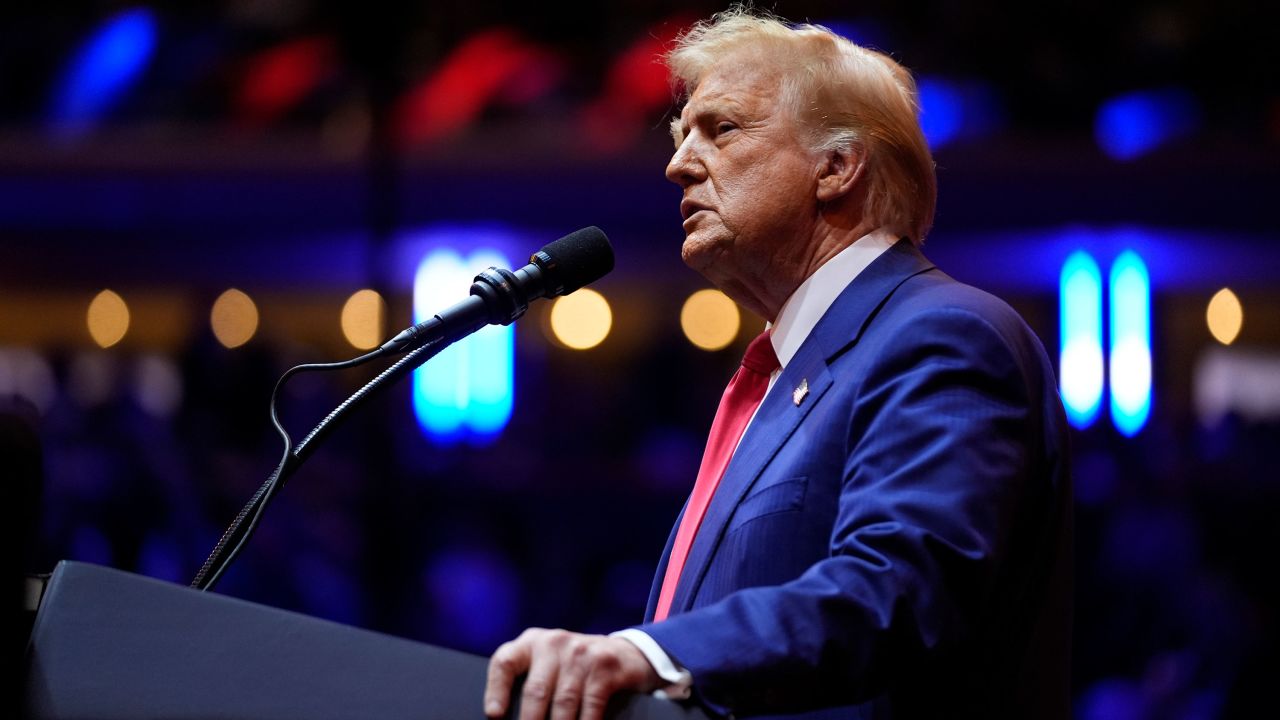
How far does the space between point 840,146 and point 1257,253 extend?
6.51 metres

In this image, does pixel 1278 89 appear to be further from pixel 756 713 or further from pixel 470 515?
pixel 756 713

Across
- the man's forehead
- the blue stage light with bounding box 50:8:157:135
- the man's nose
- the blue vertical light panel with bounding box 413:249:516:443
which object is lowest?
the blue vertical light panel with bounding box 413:249:516:443

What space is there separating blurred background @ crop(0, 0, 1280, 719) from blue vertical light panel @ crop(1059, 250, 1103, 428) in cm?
2

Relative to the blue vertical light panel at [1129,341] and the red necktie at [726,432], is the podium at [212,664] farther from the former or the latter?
the blue vertical light panel at [1129,341]

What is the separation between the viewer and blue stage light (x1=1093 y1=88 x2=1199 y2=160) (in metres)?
5.90

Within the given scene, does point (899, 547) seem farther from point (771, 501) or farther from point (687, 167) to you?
point (687, 167)

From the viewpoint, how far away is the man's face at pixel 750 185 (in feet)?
Answer: 4.66

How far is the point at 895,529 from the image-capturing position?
953mm

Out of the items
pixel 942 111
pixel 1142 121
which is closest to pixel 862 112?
pixel 942 111

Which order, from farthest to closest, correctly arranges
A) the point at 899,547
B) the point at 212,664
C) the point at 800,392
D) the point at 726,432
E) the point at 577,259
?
the point at 726,432 → the point at 577,259 → the point at 800,392 → the point at 899,547 → the point at 212,664

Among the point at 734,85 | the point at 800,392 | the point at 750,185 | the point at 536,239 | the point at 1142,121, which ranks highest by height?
the point at 1142,121

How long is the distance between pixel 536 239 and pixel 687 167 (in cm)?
516

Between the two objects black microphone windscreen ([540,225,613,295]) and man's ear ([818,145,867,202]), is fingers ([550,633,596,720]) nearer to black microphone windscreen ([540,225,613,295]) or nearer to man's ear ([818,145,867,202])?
black microphone windscreen ([540,225,613,295])

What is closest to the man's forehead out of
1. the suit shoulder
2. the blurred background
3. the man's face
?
the man's face
